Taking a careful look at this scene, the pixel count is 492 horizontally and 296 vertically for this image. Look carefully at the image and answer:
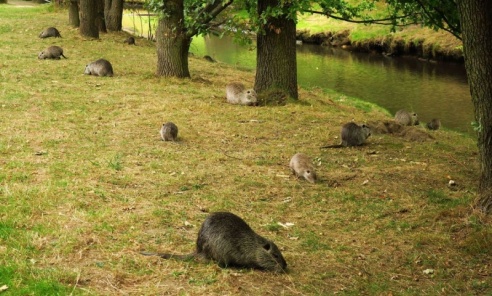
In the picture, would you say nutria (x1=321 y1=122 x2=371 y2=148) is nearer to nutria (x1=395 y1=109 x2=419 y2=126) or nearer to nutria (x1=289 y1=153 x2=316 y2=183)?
nutria (x1=289 y1=153 x2=316 y2=183)

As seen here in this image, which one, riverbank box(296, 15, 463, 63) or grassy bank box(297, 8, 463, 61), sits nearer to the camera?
grassy bank box(297, 8, 463, 61)

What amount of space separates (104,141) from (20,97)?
378 cm

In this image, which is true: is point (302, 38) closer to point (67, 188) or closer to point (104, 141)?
point (104, 141)

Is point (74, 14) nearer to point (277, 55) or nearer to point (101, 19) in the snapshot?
point (101, 19)

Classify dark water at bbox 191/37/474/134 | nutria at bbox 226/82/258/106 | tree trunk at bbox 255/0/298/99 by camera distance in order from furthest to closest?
1. dark water at bbox 191/37/474/134
2. tree trunk at bbox 255/0/298/99
3. nutria at bbox 226/82/258/106

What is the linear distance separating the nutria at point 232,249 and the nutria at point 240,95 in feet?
27.1

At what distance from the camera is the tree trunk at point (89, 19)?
2336cm

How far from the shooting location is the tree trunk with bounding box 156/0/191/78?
16.4 m

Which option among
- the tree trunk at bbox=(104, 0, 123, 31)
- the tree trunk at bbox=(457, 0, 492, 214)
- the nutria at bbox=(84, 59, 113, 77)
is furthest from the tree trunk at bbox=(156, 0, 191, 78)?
the tree trunk at bbox=(104, 0, 123, 31)

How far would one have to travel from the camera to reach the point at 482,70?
7816mm

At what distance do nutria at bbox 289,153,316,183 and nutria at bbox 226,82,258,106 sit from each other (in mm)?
4942

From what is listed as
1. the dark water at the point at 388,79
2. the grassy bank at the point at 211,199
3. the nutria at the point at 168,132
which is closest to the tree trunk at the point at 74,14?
Answer: the dark water at the point at 388,79

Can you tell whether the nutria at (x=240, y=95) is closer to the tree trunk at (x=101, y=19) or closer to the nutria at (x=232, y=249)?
the nutria at (x=232, y=249)

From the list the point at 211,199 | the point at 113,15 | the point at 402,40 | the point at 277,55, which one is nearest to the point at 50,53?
the point at 277,55
